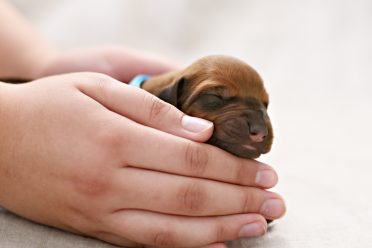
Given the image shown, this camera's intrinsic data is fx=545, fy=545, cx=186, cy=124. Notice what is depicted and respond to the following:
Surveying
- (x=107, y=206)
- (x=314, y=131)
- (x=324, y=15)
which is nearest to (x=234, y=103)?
(x=107, y=206)

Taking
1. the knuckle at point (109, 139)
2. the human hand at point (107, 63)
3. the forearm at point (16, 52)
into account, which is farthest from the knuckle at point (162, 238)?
the forearm at point (16, 52)

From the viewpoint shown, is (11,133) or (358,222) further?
(358,222)

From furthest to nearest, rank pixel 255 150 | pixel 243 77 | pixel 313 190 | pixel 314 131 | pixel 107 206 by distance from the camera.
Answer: pixel 314 131
pixel 313 190
pixel 243 77
pixel 255 150
pixel 107 206

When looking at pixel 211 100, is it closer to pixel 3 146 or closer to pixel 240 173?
pixel 240 173

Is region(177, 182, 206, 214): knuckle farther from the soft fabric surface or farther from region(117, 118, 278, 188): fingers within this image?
the soft fabric surface

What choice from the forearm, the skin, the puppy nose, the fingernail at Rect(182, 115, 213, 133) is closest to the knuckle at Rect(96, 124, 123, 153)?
the skin

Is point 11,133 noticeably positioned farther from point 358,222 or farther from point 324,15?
point 324,15
